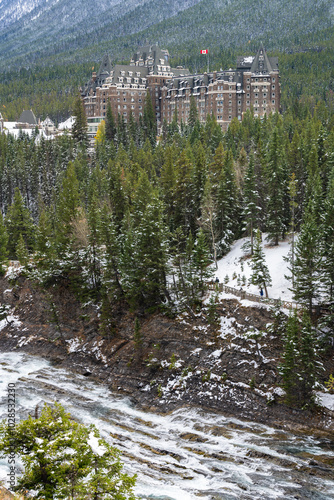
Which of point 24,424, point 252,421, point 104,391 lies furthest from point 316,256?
point 24,424

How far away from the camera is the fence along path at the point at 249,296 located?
44.8m

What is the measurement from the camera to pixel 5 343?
60.1 metres

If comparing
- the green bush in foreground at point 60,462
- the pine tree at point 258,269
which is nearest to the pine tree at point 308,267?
the pine tree at point 258,269

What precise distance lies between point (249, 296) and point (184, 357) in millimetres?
8275

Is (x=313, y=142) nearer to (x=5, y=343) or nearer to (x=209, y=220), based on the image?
(x=209, y=220)

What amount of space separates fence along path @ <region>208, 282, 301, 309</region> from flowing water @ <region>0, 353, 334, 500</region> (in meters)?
11.6

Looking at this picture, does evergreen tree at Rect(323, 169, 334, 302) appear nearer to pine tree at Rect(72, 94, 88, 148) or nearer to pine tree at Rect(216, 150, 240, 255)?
pine tree at Rect(216, 150, 240, 255)

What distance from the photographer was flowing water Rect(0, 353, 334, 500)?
2903 cm

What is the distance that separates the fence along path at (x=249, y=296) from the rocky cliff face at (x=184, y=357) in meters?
1.01

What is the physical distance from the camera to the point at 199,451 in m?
33.9

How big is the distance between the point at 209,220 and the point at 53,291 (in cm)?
2202

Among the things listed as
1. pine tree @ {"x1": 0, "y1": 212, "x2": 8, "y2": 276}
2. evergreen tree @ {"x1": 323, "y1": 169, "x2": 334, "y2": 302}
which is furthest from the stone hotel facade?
evergreen tree @ {"x1": 323, "y1": 169, "x2": 334, "y2": 302}

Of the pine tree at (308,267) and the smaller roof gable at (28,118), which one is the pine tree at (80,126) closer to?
the smaller roof gable at (28,118)

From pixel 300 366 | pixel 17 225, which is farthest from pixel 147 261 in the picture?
pixel 17 225
